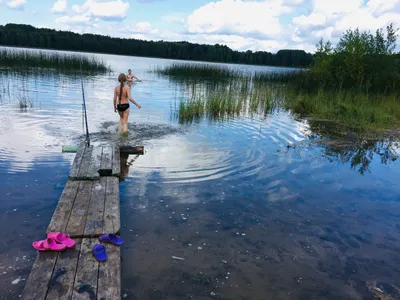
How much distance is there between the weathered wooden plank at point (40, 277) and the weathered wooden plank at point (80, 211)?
0.50 meters

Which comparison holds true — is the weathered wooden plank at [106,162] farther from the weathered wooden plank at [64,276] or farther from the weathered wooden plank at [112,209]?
the weathered wooden plank at [64,276]

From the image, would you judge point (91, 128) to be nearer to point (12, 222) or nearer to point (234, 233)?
point (12, 222)

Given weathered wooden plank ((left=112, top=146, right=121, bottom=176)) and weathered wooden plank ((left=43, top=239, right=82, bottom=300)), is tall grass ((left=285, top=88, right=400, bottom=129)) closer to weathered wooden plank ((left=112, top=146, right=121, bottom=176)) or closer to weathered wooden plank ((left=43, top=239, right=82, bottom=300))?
weathered wooden plank ((left=112, top=146, right=121, bottom=176))

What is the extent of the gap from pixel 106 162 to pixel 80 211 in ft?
6.87

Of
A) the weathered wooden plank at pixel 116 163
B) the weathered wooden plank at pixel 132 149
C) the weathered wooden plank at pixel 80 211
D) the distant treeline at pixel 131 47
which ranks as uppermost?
the distant treeline at pixel 131 47

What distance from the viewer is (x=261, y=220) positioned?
5039 millimetres

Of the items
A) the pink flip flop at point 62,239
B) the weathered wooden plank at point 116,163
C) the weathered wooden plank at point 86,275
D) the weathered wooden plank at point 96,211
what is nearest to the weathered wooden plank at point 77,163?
the weathered wooden plank at point 96,211

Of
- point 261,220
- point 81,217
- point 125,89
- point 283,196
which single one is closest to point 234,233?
point 261,220

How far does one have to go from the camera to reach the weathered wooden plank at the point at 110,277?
117 inches

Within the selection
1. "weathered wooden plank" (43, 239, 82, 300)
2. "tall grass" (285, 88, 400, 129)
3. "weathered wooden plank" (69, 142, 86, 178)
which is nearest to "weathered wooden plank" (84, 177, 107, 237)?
"weathered wooden plank" (43, 239, 82, 300)

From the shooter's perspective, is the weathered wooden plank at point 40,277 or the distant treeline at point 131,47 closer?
the weathered wooden plank at point 40,277

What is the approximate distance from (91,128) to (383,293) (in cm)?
906

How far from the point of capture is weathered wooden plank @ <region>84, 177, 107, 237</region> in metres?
4.00

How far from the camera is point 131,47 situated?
98438 millimetres
